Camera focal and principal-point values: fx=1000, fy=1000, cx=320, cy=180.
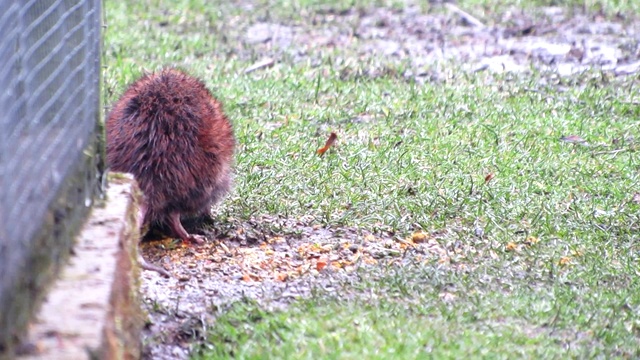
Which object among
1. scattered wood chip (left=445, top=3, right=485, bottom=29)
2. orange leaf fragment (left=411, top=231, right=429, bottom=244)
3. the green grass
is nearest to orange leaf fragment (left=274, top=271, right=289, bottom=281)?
the green grass

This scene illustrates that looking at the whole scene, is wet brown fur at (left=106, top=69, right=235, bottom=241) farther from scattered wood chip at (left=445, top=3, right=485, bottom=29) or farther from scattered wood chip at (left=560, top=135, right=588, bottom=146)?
scattered wood chip at (left=445, top=3, right=485, bottom=29)

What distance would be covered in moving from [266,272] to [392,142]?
6.43 ft

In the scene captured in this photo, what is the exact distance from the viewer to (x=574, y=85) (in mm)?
6980

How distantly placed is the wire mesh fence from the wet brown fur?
0.93 metres

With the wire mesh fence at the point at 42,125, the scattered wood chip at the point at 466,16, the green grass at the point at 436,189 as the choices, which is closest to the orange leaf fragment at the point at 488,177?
the green grass at the point at 436,189

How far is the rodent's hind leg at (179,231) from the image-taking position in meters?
4.40

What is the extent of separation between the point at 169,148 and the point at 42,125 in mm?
1581

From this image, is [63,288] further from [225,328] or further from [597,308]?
[597,308]

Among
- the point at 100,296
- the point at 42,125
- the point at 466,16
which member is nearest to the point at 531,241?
the point at 100,296

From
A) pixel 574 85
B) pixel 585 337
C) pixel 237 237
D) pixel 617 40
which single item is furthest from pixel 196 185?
pixel 617 40

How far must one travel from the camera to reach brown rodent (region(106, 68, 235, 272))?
4.22 m

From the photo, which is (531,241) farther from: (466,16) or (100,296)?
(466,16)

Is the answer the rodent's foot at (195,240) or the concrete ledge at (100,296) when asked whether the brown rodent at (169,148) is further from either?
the concrete ledge at (100,296)

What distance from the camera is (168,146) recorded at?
4.22 m
